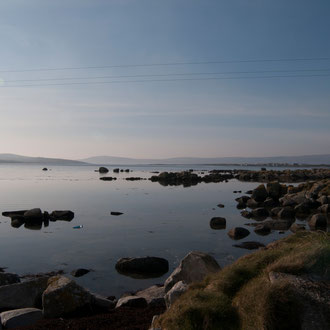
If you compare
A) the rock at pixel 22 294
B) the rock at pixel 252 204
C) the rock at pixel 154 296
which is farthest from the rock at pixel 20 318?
the rock at pixel 252 204

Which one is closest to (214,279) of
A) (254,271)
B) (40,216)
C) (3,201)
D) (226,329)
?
(254,271)

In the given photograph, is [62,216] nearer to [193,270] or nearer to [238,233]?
[238,233]

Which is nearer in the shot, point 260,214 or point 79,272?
point 79,272

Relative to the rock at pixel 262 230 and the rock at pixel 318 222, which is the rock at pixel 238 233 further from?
the rock at pixel 318 222

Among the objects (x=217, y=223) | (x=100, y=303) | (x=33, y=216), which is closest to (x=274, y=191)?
(x=217, y=223)

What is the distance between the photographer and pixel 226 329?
565 cm

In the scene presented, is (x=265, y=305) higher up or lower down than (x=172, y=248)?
higher up

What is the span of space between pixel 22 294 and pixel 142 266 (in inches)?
199

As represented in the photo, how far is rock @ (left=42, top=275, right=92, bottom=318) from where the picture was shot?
28.5 feet

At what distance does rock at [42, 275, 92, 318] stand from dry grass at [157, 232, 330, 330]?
11.5 ft

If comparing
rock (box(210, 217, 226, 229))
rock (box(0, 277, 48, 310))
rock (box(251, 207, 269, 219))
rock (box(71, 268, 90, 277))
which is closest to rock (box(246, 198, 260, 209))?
rock (box(251, 207, 269, 219))

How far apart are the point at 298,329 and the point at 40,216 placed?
22.6 metres

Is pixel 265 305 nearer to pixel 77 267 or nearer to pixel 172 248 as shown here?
pixel 77 267

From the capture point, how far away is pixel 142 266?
13695mm
